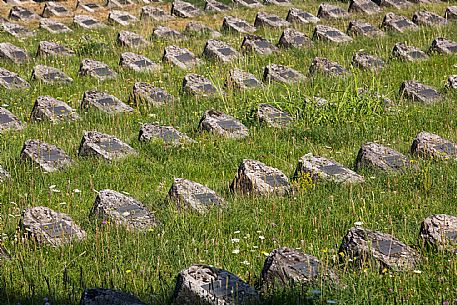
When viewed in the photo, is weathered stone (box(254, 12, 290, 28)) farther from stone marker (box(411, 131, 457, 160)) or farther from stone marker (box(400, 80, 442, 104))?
stone marker (box(411, 131, 457, 160))

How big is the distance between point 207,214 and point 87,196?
122cm

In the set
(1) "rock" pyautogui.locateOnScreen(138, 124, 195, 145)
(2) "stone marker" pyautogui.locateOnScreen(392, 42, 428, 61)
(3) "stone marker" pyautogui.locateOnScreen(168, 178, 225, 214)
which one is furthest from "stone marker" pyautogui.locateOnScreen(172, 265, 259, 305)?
(2) "stone marker" pyautogui.locateOnScreen(392, 42, 428, 61)

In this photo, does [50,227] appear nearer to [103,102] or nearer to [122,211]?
[122,211]

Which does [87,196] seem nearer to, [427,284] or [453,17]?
[427,284]

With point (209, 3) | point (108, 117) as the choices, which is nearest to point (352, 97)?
point (108, 117)

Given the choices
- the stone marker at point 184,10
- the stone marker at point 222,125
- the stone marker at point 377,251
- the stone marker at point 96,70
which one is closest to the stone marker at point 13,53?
the stone marker at point 96,70

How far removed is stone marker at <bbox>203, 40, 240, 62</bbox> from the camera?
44.2ft

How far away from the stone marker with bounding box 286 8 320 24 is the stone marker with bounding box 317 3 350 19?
0.77 feet

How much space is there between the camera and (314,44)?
563 inches

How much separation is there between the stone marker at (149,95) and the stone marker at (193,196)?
3.17 meters

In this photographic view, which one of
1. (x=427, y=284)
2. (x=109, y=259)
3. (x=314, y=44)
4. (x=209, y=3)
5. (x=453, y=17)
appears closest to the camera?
(x=427, y=284)

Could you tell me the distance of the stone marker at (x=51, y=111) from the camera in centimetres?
1084

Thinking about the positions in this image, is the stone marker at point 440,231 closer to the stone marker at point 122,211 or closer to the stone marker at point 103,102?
the stone marker at point 122,211

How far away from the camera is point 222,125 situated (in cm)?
1033
